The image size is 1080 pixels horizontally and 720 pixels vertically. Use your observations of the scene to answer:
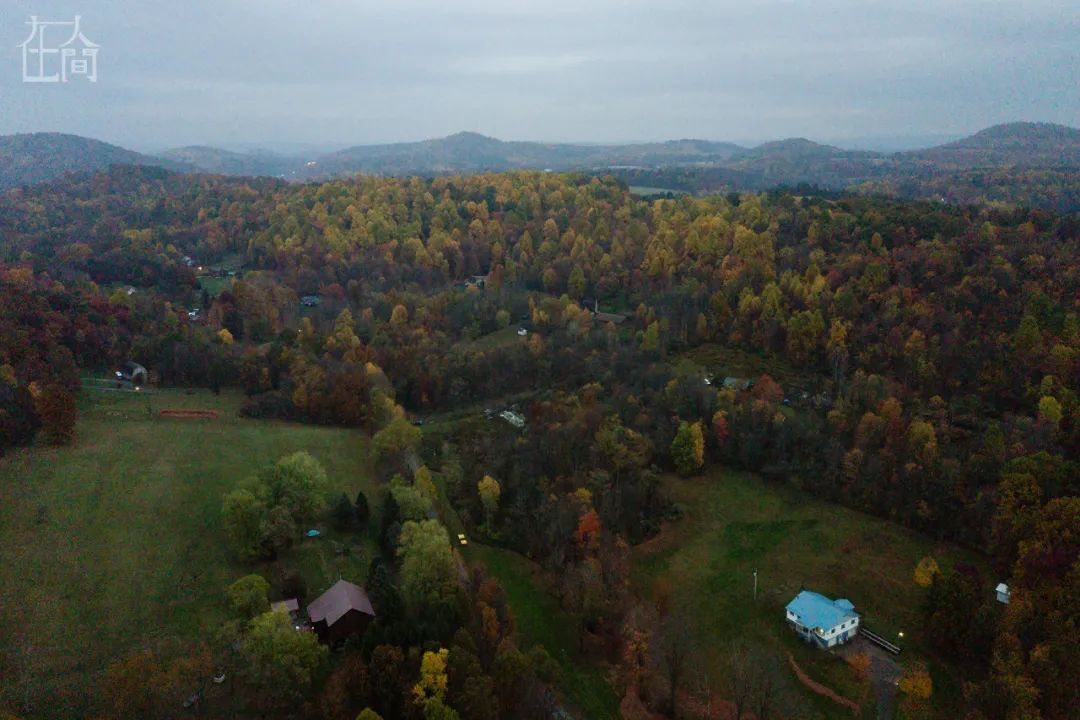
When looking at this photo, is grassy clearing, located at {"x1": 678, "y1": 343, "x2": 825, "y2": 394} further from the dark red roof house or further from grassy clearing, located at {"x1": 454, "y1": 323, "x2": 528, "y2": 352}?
the dark red roof house

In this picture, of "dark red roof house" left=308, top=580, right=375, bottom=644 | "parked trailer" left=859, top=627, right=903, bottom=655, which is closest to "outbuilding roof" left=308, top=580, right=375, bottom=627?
"dark red roof house" left=308, top=580, right=375, bottom=644

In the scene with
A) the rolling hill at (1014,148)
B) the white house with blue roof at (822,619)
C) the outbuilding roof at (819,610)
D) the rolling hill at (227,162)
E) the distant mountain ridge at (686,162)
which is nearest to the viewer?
the white house with blue roof at (822,619)

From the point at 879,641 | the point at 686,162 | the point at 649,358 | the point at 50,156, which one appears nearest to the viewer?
the point at 879,641

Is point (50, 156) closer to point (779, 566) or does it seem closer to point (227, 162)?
point (227, 162)

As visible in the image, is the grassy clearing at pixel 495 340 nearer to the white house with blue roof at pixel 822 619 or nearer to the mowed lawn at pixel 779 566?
the mowed lawn at pixel 779 566

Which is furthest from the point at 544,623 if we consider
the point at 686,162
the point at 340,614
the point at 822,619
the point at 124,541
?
the point at 686,162

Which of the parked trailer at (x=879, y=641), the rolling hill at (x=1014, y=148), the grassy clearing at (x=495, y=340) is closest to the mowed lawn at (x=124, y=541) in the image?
the grassy clearing at (x=495, y=340)
